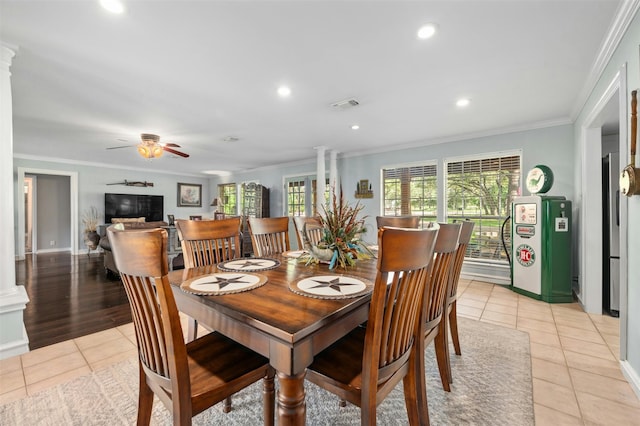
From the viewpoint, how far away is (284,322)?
931mm

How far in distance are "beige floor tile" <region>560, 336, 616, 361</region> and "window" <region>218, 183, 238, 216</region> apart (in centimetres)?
836

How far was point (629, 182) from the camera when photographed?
1755 mm

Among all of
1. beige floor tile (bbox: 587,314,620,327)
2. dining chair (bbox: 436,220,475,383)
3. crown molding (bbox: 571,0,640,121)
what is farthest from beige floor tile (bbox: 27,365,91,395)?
beige floor tile (bbox: 587,314,620,327)

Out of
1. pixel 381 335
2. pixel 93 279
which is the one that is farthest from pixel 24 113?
pixel 381 335

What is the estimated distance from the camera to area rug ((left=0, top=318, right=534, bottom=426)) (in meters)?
1.52

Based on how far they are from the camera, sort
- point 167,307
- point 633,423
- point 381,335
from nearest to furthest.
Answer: point 167,307 → point 381,335 → point 633,423

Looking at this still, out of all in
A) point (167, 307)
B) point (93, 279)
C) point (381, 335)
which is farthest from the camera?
point (93, 279)

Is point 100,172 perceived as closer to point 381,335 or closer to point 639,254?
point 381,335

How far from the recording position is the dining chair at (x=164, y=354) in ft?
2.93

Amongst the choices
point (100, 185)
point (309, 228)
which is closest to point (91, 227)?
point (100, 185)

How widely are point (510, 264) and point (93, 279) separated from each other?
21.9 feet

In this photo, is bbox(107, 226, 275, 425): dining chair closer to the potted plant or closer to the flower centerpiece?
the flower centerpiece

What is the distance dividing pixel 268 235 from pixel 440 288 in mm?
1523

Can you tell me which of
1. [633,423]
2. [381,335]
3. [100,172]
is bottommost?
[633,423]
